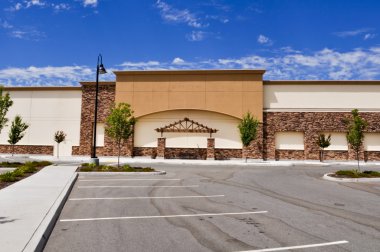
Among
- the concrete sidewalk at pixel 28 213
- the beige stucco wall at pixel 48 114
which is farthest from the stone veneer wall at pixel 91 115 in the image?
the concrete sidewalk at pixel 28 213

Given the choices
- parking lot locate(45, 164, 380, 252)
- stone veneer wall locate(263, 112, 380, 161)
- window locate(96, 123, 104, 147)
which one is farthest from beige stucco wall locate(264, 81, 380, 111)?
parking lot locate(45, 164, 380, 252)

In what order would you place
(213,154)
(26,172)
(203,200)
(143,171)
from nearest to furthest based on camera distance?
(203,200) → (26,172) → (143,171) → (213,154)

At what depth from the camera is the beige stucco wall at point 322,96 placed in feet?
119

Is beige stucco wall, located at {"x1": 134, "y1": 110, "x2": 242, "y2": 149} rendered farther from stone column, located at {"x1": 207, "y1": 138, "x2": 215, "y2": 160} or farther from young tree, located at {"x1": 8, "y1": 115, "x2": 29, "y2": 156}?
young tree, located at {"x1": 8, "y1": 115, "x2": 29, "y2": 156}

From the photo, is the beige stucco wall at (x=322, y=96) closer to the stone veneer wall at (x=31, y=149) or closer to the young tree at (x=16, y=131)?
the stone veneer wall at (x=31, y=149)

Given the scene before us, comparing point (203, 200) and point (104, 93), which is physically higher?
point (104, 93)

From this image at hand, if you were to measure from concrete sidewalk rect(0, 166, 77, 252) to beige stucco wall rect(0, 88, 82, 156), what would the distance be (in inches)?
1047

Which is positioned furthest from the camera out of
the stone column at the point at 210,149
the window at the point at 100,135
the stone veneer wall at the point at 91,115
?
the window at the point at 100,135

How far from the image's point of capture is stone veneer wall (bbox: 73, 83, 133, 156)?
37344 mm

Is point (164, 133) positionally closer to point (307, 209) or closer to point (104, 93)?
point (104, 93)

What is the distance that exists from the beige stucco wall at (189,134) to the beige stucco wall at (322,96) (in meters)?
4.97

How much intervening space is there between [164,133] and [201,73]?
8039mm

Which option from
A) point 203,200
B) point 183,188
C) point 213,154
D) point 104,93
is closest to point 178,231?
point 203,200

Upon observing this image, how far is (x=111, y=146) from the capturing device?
1464 inches
